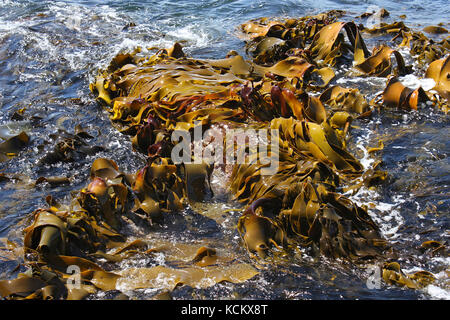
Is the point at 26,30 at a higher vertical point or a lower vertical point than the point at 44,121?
higher

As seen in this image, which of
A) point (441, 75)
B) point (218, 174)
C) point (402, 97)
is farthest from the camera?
point (441, 75)

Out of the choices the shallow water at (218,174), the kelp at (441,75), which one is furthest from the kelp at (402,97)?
the kelp at (441,75)

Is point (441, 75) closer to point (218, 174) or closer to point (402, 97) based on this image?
point (402, 97)

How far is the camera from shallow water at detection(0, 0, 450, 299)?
7.18ft

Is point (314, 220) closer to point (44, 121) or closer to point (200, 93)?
point (200, 93)

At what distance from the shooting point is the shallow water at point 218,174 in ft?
7.18

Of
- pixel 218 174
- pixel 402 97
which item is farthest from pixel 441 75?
pixel 218 174

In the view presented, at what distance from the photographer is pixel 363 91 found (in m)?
4.24

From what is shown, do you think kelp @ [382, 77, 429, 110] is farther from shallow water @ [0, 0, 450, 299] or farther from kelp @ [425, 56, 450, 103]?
kelp @ [425, 56, 450, 103]

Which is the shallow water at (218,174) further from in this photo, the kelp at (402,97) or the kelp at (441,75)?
the kelp at (441,75)

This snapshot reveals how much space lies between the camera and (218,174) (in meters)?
3.14

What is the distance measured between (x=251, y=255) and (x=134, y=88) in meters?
2.71
